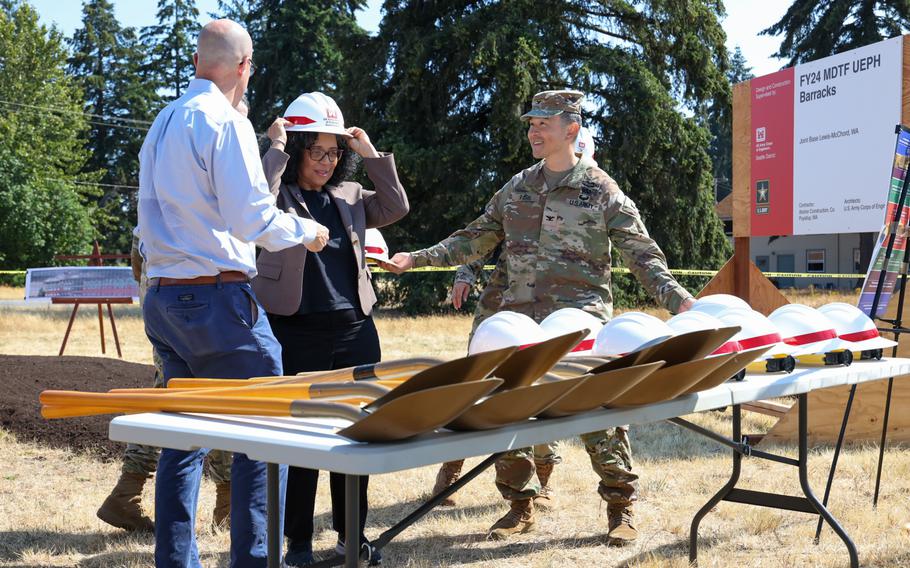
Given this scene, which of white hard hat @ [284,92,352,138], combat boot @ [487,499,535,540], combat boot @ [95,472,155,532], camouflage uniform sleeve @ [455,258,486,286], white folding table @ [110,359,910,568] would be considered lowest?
→ combat boot @ [487,499,535,540]

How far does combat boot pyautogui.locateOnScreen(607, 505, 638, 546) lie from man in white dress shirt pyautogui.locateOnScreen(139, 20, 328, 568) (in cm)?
206

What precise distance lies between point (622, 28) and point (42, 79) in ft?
107

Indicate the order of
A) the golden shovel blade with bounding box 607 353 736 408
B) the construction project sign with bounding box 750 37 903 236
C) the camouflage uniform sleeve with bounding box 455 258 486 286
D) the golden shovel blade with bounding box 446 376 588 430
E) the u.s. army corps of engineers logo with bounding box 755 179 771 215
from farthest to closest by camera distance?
the u.s. army corps of engineers logo with bounding box 755 179 771 215, the construction project sign with bounding box 750 37 903 236, the camouflage uniform sleeve with bounding box 455 258 486 286, the golden shovel blade with bounding box 607 353 736 408, the golden shovel blade with bounding box 446 376 588 430

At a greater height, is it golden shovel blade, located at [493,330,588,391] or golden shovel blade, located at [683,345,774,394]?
golden shovel blade, located at [493,330,588,391]

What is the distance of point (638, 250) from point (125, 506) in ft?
9.15

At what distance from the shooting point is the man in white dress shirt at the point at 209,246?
2.88 meters

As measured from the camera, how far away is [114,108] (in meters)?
52.7

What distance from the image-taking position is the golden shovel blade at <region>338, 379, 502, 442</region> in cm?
186

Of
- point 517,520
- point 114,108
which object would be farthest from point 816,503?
point 114,108

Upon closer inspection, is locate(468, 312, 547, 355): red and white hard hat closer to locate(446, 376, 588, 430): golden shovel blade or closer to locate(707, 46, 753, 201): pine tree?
locate(446, 376, 588, 430): golden shovel blade

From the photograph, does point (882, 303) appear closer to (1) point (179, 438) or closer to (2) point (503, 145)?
(1) point (179, 438)

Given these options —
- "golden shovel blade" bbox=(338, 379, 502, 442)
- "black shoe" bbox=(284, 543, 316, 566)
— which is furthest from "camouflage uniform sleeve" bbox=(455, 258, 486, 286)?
"golden shovel blade" bbox=(338, 379, 502, 442)

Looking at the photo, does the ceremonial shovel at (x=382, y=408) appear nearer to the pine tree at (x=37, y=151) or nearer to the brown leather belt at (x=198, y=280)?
the brown leather belt at (x=198, y=280)

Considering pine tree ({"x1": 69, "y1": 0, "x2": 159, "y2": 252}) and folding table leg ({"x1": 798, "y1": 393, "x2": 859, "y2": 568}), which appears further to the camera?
pine tree ({"x1": 69, "y1": 0, "x2": 159, "y2": 252})
